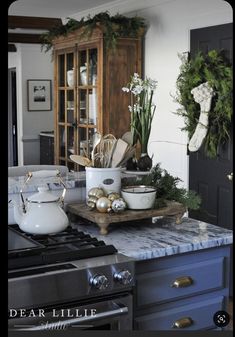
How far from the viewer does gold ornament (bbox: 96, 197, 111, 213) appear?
1.67m

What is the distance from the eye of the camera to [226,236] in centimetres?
167

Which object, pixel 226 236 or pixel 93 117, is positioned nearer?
pixel 226 236

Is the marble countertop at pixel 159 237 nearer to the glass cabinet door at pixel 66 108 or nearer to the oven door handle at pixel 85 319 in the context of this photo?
the oven door handle at pixel 85 319

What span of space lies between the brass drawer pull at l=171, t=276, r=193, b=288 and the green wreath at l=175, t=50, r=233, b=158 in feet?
4.98

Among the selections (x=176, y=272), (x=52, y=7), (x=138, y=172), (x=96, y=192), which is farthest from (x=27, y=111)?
(x=176, y=272)

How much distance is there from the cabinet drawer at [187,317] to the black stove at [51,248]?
235 millimetres

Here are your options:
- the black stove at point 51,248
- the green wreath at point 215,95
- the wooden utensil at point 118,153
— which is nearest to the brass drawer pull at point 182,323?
the black stove at point 51,248

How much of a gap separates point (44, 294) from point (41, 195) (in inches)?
15.1

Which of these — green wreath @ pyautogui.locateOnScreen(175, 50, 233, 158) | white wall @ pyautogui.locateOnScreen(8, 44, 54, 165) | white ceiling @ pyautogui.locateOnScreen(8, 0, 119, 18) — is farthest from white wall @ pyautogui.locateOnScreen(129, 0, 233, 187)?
white wall @ pyautogui.locateOnScreen(8, 44, 54, 165)

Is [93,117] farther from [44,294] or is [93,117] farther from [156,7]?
[44,294]

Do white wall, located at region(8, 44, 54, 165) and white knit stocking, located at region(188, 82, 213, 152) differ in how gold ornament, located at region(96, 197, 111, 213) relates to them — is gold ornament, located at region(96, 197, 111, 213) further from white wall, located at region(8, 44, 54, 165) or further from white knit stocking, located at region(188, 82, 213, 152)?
white wall, located at region(8, 44, 54, 165)

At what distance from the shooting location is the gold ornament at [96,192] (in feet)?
5.58
